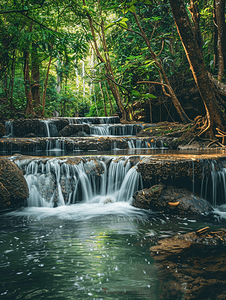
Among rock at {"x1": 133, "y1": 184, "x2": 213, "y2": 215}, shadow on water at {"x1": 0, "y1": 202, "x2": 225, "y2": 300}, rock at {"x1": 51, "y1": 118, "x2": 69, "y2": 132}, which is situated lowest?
shadow on water at {"x1": 0, "y1": 202, "x2": 225, "y2": 300}

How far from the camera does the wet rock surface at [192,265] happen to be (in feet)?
7.37

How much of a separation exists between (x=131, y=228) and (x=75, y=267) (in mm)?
1499

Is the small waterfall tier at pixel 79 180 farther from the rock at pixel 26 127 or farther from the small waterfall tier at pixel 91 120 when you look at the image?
the small waterfall tier at pixel 91 120

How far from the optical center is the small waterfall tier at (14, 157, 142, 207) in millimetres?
5637

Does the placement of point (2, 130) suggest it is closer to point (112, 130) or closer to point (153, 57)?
point (112, 130)

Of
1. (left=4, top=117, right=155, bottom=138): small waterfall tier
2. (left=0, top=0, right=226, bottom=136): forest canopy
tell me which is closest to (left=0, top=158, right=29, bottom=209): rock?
(left=0, top=0, right=226, bottom=136): forest canopy

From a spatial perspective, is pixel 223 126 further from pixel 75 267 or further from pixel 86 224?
pixel 75 267

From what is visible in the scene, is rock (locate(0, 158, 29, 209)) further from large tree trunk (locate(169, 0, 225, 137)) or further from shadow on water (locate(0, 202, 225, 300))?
large tree trunk (locate(169, 0, 225, 137))

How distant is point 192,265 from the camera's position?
2693mm

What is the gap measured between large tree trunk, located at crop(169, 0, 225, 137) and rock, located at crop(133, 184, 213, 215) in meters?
3.73

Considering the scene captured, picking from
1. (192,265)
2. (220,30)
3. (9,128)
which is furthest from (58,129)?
(192,265)

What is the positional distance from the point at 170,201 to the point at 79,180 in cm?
215

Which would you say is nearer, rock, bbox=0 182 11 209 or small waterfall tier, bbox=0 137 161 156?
rock, bbox=0 182 11 209

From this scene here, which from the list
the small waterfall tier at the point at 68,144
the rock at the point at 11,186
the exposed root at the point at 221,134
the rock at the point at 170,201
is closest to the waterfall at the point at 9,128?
the small waterfall tier at the point at 68,144
